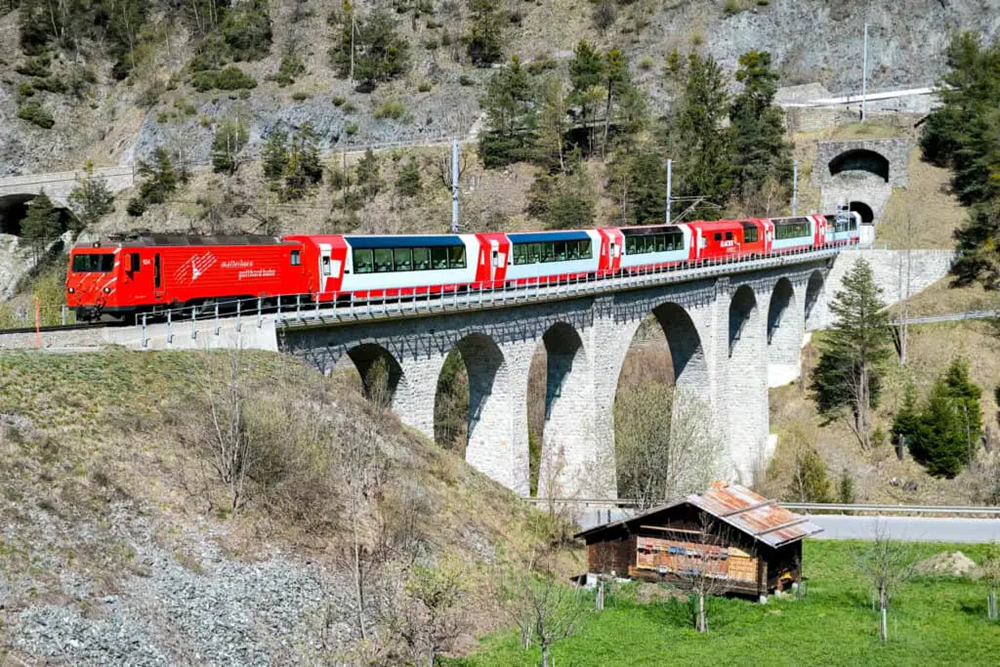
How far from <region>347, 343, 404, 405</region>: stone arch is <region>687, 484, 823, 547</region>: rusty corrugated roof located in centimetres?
924

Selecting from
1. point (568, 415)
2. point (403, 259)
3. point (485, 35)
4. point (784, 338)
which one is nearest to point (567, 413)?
point (568, 415)

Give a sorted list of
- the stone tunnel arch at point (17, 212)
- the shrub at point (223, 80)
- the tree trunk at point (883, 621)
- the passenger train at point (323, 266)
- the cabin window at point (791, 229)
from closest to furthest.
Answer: the tree trunk at point (883, 621) → the passenger train at point (323, 266) → the cabin window at point (791, 229) → the stone tunnel arch at point (17, 212) → the shrub at point (223, 80)

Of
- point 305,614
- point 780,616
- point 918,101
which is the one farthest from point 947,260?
point 305,614

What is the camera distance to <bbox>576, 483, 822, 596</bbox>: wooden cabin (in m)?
29.7

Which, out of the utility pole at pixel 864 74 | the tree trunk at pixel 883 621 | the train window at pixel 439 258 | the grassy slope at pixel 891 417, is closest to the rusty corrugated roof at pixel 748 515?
the tree trunk at pixel 883 621

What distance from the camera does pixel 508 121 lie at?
306 feet

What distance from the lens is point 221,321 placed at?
29172mm

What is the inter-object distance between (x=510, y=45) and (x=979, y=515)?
80.7 metres

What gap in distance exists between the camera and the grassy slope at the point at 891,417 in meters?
55.2

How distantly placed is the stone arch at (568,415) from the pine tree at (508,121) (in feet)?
158

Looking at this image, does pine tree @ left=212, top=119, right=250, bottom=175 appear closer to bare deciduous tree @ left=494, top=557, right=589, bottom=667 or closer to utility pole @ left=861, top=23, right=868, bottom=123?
utility pole @ left=861, top=23, right=868, bottom=123

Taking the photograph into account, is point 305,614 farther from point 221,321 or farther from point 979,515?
point 979,515

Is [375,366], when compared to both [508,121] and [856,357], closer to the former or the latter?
[856,357]

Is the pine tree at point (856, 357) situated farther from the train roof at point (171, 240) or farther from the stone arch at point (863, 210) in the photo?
the train roof at point (171, 240)
